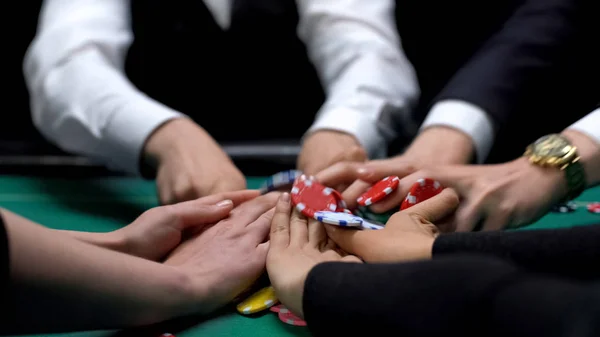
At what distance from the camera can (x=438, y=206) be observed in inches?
43.8

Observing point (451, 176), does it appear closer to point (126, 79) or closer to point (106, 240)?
point (106, 240)

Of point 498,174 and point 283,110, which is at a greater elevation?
point 498,174

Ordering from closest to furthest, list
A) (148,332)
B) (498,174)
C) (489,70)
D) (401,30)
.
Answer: (148,332) → (498,174) → (489,70) → (401,30)

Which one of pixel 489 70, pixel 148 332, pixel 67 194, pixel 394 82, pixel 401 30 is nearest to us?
pixel 148 332

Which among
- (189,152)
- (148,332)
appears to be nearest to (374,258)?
(148,332)

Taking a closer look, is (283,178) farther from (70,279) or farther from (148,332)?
(70,279)

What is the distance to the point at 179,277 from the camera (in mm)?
923

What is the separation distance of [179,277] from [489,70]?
1.06 metres

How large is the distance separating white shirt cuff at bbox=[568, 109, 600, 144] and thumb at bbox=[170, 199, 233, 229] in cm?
77

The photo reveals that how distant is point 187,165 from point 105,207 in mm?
293

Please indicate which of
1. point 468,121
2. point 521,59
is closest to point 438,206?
point 468,121

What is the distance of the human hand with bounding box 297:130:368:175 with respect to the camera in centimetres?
141

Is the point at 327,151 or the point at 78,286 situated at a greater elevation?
the point at 78,286

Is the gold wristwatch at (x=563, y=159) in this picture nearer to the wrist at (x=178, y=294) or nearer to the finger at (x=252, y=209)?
the finger at (x=252, y=209)
